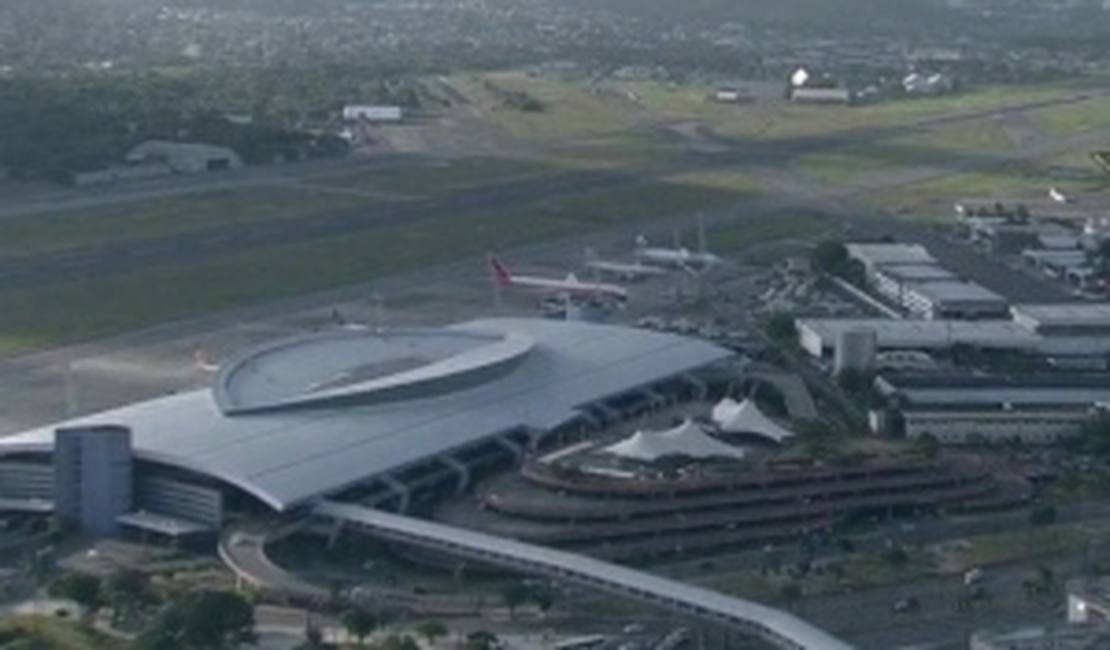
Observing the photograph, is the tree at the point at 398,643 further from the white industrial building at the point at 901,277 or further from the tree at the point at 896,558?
the white industrial building at the point at 901,277

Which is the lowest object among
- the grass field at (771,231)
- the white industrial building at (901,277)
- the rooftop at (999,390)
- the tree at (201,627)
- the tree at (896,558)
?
the grass field at (771,231)

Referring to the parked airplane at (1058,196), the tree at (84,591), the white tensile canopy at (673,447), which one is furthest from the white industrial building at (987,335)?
the parked airplane at (1058,196)

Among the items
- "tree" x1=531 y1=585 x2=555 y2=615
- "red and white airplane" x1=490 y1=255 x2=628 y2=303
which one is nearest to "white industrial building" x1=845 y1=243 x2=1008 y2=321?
"red and white airplane" x1=490 y1=255 x2=628 y2=303

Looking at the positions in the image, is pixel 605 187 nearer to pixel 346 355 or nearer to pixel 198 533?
pixel 346 355

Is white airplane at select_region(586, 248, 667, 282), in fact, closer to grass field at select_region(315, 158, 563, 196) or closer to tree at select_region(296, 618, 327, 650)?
grass field at select_region(315, 158, 563, 196)

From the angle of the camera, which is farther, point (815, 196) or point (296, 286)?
point (815, 196)

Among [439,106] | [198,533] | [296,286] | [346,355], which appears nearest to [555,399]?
[346,355]
